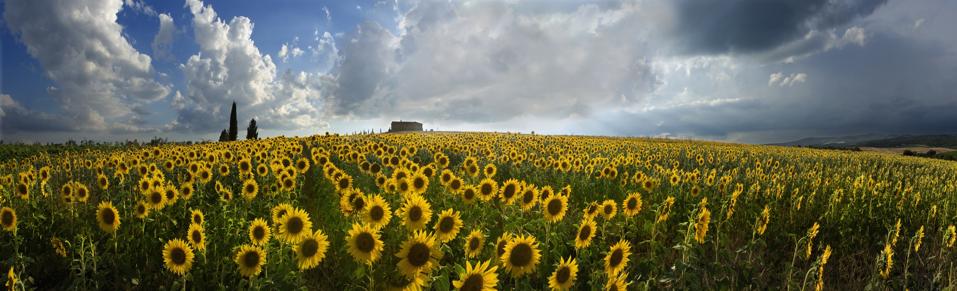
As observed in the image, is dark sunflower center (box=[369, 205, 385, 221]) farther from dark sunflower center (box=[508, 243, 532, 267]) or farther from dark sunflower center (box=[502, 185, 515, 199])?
dark sunflower center (box=[502, 185, 515, 199])

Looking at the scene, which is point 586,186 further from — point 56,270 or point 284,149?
point 284,149

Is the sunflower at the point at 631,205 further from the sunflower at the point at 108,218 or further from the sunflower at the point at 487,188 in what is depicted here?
the sunflower at the point at 108,218

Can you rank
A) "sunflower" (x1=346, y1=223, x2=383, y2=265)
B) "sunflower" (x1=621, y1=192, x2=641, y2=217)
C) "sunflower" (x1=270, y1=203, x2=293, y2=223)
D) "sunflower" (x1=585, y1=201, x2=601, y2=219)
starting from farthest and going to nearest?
"sunflower" (x1=621, y1=192, x2=641, y2=217), "sunflower" (x1=585, y1=201, x2=601, y2=219), "sunflower" (x1=270, y1=203, x2=293, y2=223), "sunflower" (x1=346, y1=223, x2=383, y2=265)

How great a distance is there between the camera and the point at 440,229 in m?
4.02

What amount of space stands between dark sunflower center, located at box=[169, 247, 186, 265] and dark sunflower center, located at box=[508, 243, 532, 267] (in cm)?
278

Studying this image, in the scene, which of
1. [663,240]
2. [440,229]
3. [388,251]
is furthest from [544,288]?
[663,240]

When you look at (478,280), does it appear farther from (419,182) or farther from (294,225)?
(419,182)

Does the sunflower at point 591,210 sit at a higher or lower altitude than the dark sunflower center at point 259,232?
higher

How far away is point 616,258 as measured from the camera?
11.8ft

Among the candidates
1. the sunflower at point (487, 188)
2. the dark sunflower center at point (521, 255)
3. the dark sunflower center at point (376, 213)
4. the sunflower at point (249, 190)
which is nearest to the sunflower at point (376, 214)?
the dark sunflower center at point (376, 213)

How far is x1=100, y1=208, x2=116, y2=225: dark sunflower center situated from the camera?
16.6ft

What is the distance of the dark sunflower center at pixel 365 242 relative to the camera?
11.0ft

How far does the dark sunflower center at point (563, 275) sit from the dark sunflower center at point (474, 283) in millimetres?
602

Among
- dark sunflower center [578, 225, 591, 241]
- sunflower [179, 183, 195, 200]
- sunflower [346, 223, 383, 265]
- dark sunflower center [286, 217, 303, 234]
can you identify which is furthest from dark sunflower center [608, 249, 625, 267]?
sunflower [179, 183, 195, 200]
